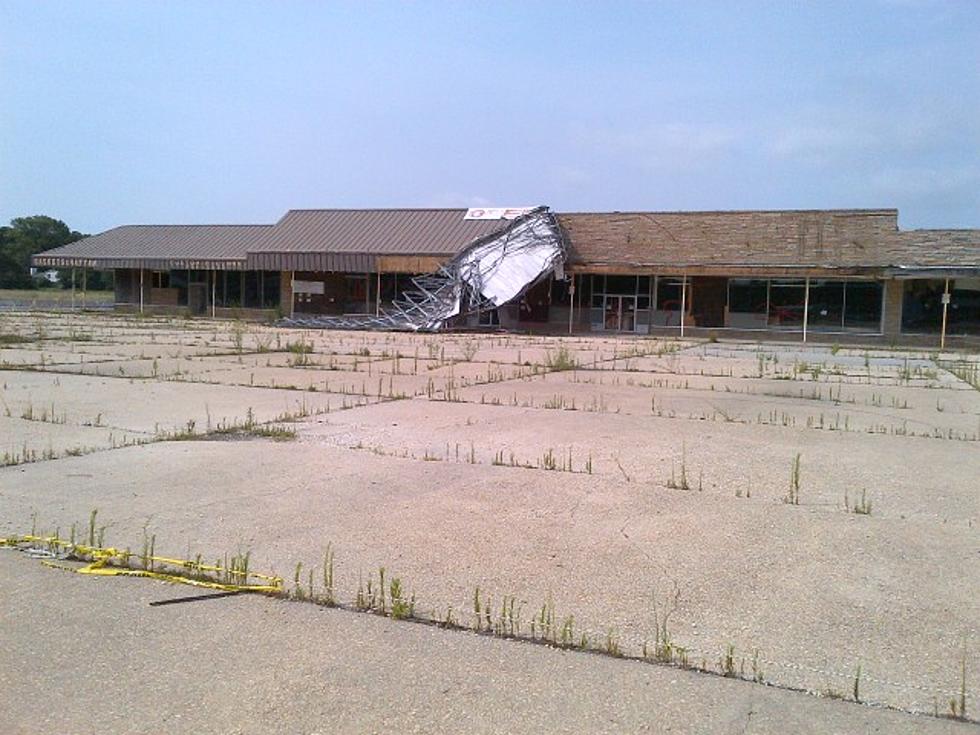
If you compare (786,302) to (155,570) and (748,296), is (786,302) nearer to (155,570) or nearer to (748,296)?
(748,296)

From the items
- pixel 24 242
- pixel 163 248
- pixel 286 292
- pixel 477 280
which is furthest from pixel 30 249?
pixel 477 280

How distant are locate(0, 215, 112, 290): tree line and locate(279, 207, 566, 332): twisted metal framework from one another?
56.4 meters

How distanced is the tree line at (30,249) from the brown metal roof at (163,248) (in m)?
28.3

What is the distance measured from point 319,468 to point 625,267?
1516 inches

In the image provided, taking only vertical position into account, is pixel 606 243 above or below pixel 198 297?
above

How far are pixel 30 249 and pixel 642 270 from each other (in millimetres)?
82547

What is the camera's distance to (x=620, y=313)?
165ft

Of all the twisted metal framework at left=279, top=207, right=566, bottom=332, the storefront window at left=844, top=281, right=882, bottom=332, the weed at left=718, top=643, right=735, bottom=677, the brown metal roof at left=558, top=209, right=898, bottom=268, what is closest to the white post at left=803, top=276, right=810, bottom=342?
the brown metal roof at left=558, top=209, right=898, bottom=268

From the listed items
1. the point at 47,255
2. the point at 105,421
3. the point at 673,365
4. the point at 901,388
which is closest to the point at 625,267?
the point at 673,365

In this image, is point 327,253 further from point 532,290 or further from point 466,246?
point 532,290

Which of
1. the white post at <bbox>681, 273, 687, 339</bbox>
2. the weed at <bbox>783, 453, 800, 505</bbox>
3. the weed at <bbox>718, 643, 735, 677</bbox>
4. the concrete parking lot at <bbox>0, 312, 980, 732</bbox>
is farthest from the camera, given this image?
the white post at <bbox>681, 273, 687, 339</bbox>

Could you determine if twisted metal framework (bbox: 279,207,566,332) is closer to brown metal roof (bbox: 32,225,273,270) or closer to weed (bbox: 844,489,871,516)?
brown metal roof (bbox: 32,225,273,270)

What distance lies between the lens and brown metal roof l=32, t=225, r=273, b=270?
60188 mm

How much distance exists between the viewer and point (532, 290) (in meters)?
51.1
